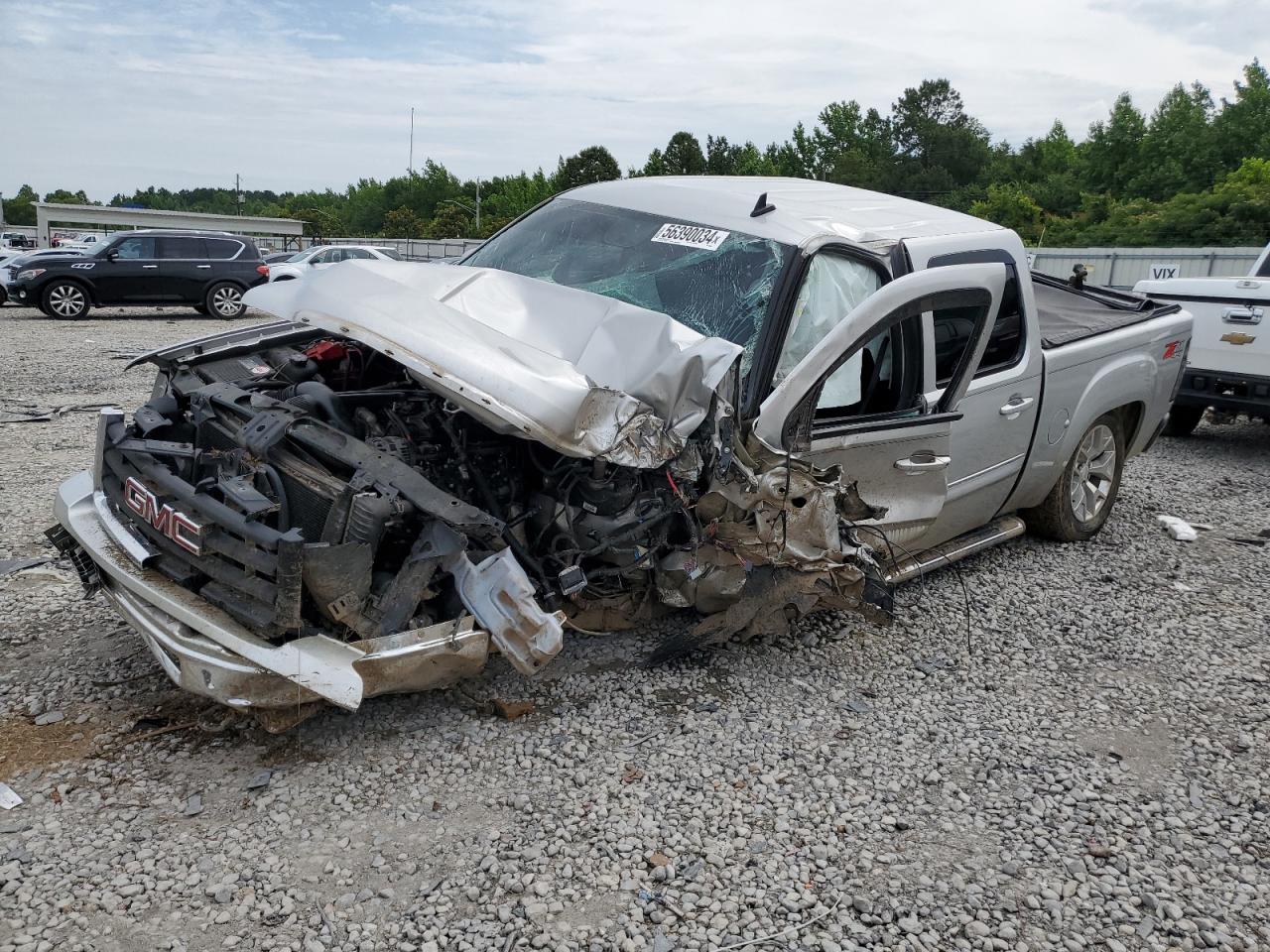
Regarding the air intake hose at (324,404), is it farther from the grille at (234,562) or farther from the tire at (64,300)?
the tire at (64,300)

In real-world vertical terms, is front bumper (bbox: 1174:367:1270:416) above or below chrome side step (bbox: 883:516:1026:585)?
above

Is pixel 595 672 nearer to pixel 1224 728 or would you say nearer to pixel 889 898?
pixel 889 898

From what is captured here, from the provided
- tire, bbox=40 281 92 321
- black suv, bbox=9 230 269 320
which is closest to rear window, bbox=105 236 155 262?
black suv, bbox=9 230 269 320

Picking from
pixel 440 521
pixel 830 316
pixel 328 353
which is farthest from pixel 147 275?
pixel 440 521

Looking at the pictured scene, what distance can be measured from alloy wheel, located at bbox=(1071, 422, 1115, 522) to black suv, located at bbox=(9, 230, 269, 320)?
15.7m

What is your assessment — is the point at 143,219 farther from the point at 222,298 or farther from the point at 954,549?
the point at 954,549

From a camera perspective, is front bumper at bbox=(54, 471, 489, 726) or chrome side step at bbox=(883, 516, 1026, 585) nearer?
front bumper at bbox=(54, 471, 489, 726)

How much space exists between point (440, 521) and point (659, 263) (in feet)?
5.56

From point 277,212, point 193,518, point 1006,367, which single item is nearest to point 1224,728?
point 1006,367

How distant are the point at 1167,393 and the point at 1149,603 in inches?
67.8

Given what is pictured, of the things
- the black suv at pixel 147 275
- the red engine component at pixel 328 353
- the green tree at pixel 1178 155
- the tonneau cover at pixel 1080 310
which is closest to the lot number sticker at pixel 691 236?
the red engine component at pixel 328 353

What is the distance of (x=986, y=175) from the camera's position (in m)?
66.8

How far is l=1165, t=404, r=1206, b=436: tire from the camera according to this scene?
29.8 feet

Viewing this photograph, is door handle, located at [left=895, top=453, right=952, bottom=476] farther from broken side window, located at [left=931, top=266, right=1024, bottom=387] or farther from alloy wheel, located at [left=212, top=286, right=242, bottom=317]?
alloy wheel, located at [left=212, top=286, right=242, bottom=317]
